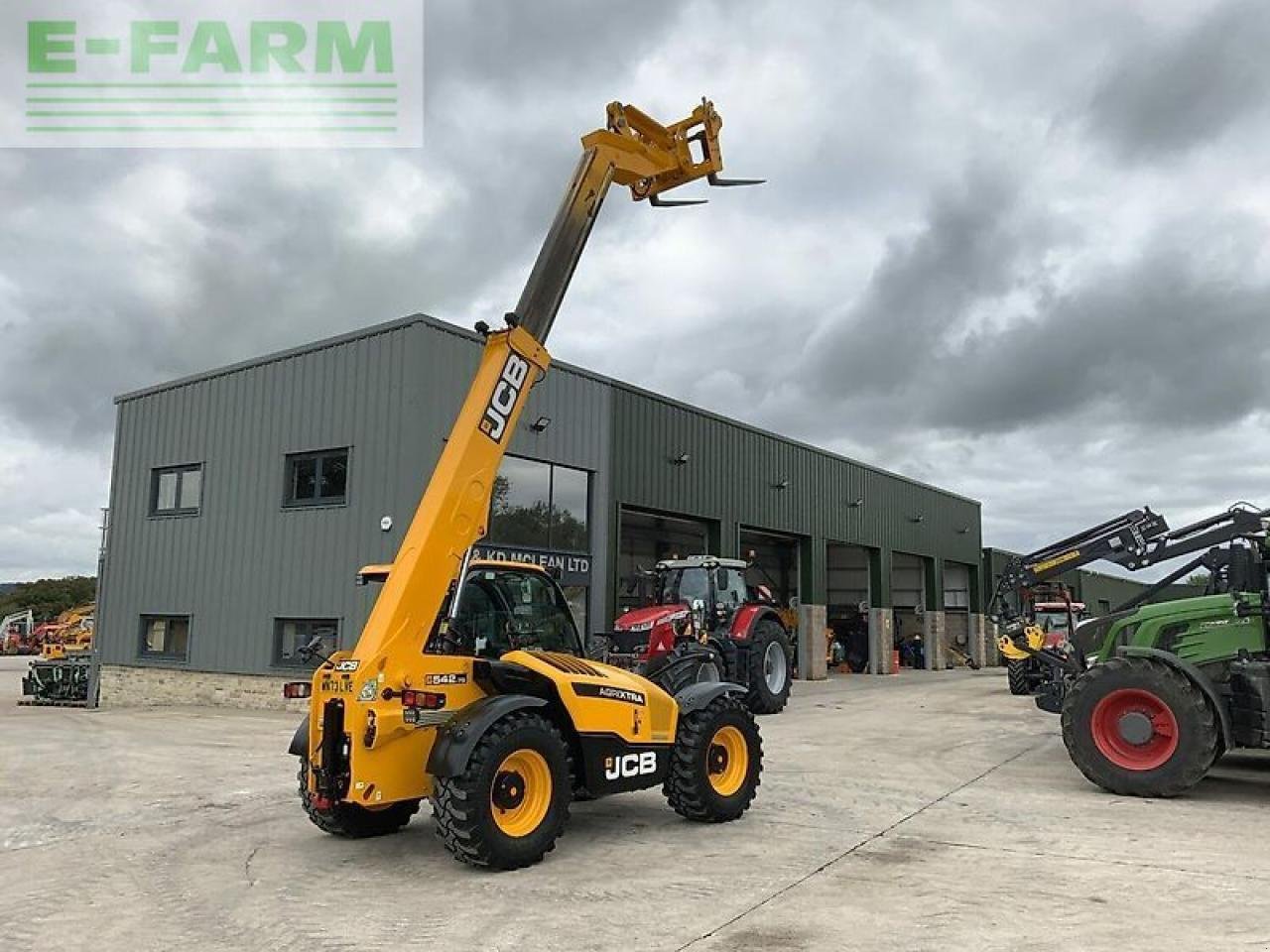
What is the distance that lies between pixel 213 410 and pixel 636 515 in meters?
9.93

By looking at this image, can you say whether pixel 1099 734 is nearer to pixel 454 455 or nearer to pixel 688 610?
pixel 454 455

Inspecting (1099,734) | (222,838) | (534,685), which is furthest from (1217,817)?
(222,838)

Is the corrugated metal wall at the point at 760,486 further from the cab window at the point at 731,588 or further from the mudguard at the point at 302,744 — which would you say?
the mudguard at the point at 302,744

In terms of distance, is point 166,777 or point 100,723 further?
point 100,723

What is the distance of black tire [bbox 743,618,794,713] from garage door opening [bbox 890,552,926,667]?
19.7 meters

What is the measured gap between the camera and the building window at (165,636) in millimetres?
19062

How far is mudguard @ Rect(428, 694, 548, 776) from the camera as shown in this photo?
5758 millimetres

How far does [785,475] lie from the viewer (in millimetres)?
26953

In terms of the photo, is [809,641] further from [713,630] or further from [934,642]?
[713,630]

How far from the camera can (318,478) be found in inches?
678

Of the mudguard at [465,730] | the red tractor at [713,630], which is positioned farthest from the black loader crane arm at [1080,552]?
the mudguard at [465,730]

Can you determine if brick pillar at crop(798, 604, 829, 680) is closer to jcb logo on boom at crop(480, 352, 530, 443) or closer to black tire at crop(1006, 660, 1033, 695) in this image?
black tire at crop(1006, 660, 1033, 695)

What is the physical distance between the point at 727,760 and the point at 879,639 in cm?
2547

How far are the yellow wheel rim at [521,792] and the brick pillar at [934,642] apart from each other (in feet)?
104
